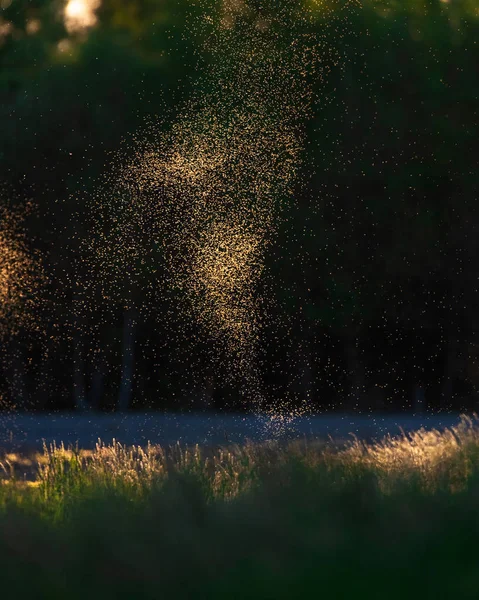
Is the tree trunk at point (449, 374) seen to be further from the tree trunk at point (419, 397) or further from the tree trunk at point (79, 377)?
the tree trunk at point (79, 377)

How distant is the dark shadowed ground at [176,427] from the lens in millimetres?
18141

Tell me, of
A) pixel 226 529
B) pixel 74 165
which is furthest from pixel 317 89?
pixel 226 529

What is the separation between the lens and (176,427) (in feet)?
67.6

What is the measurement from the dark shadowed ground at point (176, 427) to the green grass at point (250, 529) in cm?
861

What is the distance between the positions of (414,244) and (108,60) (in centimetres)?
668

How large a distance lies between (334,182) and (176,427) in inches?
217

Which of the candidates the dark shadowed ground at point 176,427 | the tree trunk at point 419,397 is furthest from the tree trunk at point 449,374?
the dark shadowed ground at point 176,427

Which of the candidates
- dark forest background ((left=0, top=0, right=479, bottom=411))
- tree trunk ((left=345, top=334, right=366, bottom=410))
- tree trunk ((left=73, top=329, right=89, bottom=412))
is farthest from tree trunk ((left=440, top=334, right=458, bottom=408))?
tree trunk ((left=73, top=329, right=89, bottom=412))

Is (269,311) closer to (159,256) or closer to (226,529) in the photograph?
(159,256)

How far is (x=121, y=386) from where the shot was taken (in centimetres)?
2517

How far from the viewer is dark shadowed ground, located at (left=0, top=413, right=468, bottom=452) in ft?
59.5

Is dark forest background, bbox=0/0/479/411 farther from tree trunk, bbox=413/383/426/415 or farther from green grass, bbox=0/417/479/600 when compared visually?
green grass, bbox=0/417/479/600

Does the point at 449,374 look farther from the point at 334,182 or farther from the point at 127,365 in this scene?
the point at 127,365

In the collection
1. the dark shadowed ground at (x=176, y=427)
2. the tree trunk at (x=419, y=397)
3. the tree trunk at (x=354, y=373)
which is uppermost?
the tree trunk at (x=354, y=373)
